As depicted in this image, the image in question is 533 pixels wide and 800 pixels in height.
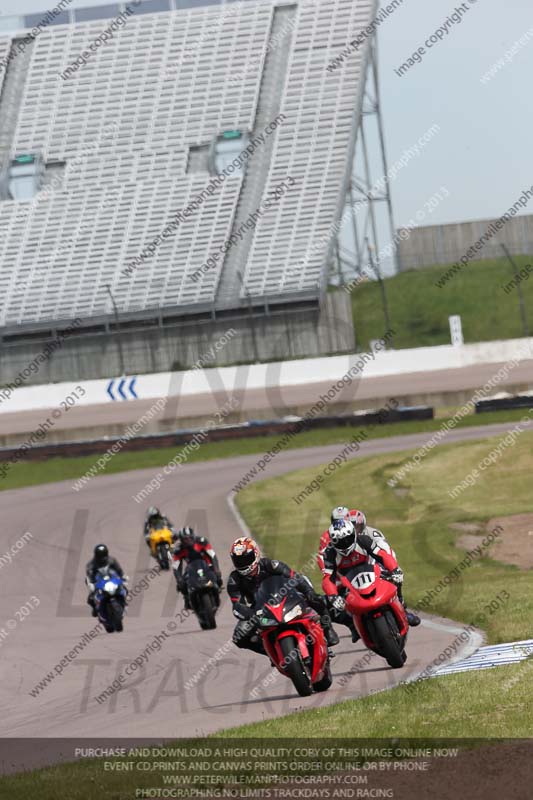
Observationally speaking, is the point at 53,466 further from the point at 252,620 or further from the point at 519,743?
the point at 519,743

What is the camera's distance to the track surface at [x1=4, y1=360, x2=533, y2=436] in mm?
42719

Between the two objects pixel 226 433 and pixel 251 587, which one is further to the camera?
pixel 226 433

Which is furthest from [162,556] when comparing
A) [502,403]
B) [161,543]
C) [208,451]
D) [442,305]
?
[442,305]

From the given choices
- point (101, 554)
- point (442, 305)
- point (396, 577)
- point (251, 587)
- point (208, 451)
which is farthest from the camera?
point (442, 305)

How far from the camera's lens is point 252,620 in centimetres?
1130

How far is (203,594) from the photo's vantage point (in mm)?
17172

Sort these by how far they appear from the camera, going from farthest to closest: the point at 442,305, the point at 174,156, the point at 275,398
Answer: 1. the point at 174,156
2. the point at 442,305
3. the point at 275,398

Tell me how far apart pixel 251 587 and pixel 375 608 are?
111 cm

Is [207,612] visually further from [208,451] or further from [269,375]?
[269,375]

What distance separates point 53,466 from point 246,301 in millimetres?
14913

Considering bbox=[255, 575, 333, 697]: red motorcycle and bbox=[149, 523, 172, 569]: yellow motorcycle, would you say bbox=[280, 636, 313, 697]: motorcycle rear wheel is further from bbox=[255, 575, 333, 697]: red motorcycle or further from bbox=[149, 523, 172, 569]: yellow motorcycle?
bbox=[149, 523, 172, 569]: yellow motorcycle

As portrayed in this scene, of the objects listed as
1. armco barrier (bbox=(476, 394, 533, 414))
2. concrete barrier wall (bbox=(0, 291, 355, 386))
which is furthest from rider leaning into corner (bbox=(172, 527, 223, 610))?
concrete barrier wall (bbox=(0, 291, 355, 386))

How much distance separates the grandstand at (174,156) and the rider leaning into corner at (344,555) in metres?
39.6

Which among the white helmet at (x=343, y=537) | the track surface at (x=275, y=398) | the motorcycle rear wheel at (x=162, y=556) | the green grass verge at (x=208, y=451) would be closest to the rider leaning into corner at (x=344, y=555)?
the white helmet at (x=343, y=537)
